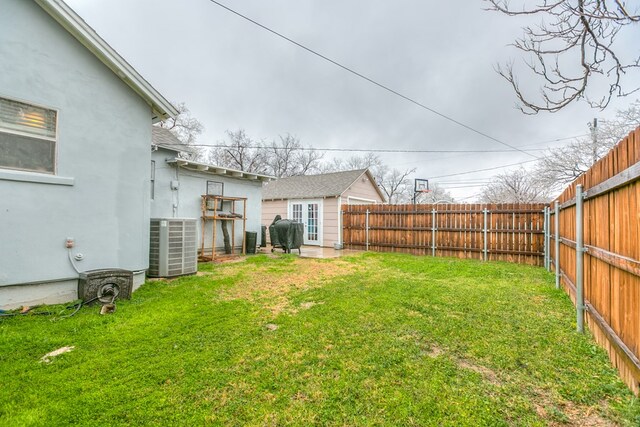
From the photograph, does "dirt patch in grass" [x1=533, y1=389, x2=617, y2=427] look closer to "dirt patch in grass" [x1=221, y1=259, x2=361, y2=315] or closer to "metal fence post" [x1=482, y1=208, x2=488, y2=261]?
"dirt patch in grass" [x1=221, y1=259, x2=361, y2=315]

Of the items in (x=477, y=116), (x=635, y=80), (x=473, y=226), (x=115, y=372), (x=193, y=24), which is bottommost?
(x=115, y=372)

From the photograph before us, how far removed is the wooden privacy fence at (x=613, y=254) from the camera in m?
1.82

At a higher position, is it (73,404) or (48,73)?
(48,73)

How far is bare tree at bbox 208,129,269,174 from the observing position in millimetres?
27703

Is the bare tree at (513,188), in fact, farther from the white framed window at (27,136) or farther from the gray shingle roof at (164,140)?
the white framed window at (27,136)

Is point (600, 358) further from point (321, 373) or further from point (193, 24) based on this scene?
point (193, 24)

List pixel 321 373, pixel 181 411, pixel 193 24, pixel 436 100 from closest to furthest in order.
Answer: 1. pixel 181 411
2. pixel 321 373
3. pixel 193 24
4. pixel 436 100

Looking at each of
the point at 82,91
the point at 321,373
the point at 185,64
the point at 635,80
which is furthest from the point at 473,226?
the point at 185,64

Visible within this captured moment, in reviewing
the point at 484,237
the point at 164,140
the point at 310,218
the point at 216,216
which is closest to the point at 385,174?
the point at 310,218

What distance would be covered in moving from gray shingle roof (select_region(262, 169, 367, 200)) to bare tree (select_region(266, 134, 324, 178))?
13870mm

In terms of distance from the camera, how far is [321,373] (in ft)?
7.51

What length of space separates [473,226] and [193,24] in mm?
10476

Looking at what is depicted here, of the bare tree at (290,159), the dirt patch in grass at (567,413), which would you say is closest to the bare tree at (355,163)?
the bare tree at (290,159)

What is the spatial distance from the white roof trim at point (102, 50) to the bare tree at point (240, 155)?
2252 centimetres
